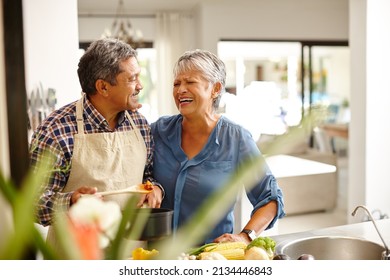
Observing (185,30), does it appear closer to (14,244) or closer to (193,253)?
(193,253)

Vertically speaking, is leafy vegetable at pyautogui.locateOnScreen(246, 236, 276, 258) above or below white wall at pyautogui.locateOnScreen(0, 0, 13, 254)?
below

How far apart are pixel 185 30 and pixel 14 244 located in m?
5.44

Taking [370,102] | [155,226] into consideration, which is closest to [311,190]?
[370,102]

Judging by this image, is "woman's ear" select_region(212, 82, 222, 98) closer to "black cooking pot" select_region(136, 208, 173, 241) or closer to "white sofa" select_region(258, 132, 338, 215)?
"black cooking pot" select_region(136, 208, 173, 241)

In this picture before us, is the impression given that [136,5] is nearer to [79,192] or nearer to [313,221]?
[313,221]

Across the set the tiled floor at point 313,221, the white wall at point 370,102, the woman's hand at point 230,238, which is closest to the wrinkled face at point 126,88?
the woman's hand at point 230,238

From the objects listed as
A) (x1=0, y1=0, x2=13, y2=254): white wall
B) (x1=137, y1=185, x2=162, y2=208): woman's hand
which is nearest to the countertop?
(x1=137, y1=185, x2=162, y2=208): woman's hand

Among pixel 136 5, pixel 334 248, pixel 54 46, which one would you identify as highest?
pixel 136 5

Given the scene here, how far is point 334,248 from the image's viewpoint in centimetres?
130

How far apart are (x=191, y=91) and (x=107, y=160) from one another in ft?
0.91

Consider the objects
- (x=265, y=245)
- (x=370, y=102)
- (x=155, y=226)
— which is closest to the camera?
(x=155, y=226)

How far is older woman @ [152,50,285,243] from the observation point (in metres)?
1.31

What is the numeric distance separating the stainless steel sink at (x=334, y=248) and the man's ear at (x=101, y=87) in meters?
0.58

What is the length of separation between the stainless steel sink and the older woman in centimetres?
11
